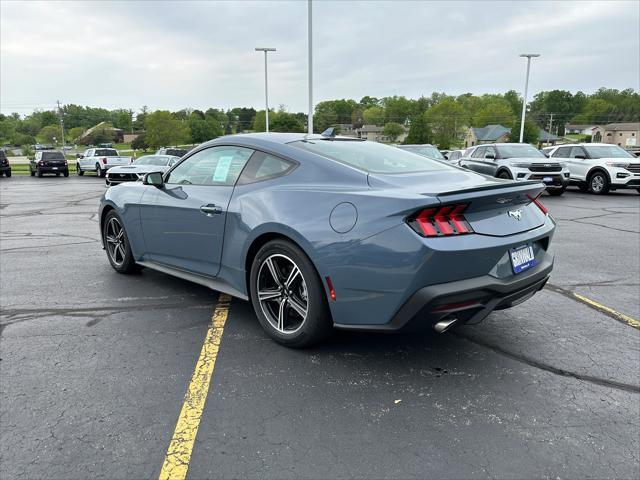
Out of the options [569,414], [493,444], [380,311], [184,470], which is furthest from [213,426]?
[569,414]

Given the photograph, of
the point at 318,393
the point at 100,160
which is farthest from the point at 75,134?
the point at 318,393

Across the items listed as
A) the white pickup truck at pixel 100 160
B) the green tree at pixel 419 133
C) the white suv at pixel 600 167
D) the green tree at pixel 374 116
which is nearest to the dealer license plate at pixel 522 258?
the white suv at pixel 600 167

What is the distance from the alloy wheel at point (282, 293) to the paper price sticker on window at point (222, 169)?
3.09 ft

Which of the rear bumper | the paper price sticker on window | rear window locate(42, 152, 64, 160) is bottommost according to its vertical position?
rear window locate(42, 152, 64, 160)

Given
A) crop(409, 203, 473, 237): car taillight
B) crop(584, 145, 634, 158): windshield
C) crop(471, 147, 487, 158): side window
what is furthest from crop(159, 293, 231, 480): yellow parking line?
crop(584, 145, 634, 158): windshield

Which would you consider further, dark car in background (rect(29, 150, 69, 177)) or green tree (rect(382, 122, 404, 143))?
green tree (rect(382, 122, 404, 143))

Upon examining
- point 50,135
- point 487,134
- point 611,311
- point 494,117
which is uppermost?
point 494,117

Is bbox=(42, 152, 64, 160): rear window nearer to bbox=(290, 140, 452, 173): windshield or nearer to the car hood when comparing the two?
the car hood

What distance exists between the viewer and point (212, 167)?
4270mm

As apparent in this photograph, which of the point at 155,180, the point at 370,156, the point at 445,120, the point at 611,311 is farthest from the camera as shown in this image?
the point at 445,120

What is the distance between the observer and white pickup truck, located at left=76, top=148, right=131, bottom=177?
2894cm

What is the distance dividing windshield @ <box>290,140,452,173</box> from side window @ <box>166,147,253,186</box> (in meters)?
0.51

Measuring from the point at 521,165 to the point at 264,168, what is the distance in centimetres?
1344

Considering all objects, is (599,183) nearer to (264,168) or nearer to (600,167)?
(600,167)
